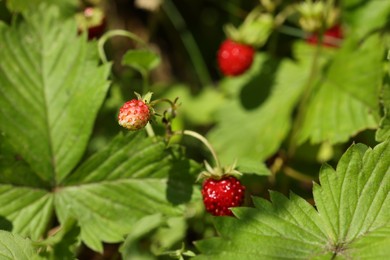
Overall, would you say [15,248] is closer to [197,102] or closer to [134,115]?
[134,115]

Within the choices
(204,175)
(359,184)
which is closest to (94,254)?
(204,175)

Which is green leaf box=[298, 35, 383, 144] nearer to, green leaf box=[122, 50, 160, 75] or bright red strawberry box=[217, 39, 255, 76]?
bright red strawberry box=[217, 39, 255, 76]

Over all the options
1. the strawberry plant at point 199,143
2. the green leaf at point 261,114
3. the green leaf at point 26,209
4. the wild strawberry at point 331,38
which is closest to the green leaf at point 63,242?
the strawberry plant at point 199,143

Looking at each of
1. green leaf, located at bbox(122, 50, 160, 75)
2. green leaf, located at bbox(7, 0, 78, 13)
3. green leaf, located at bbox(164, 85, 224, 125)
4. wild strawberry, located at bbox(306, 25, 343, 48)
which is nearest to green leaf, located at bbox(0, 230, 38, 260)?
green leaf, located at bbox(122, 50, 160, 75)

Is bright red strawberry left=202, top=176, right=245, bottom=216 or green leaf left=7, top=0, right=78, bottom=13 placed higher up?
green leaf left=7, top=0, right=78, bottom=13

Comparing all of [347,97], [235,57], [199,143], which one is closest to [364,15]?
[347,97]

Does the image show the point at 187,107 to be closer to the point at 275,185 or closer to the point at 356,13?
the point at 275,185

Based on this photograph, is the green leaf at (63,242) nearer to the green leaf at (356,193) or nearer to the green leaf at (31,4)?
the green leaf at (356,193)
